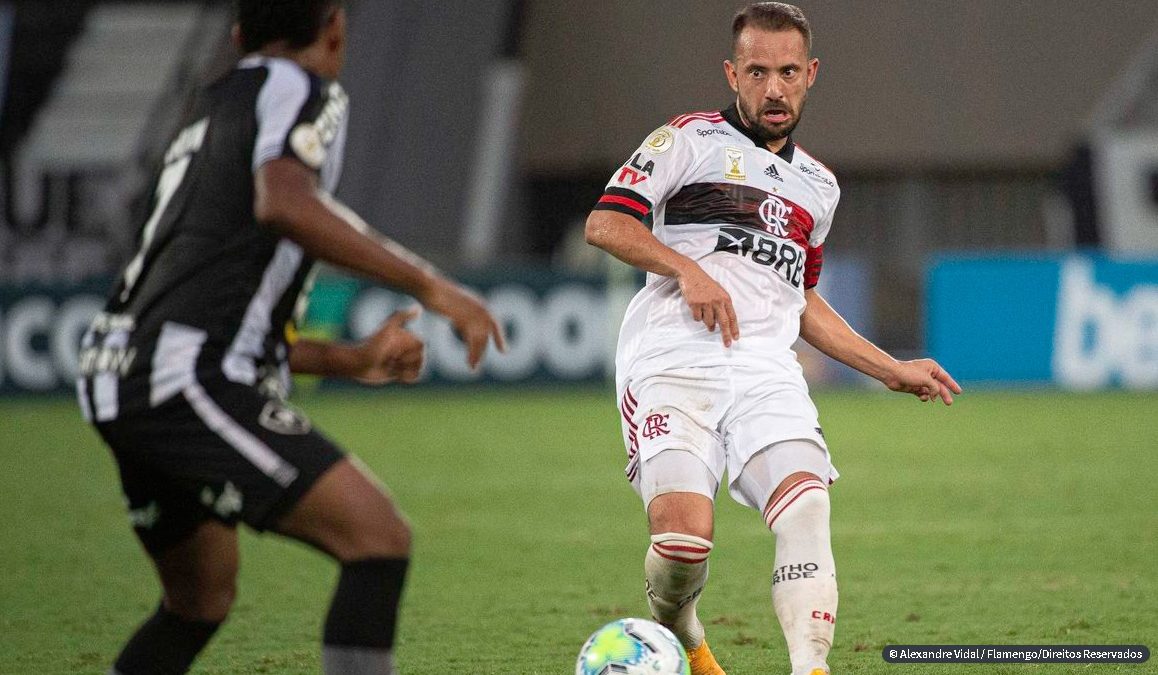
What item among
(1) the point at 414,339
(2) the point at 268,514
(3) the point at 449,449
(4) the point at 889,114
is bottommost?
(3) the point at 449,449

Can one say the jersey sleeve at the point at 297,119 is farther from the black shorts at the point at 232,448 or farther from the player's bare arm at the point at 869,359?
the player's bare arm at the point at 869,359

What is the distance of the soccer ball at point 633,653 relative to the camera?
4309mm

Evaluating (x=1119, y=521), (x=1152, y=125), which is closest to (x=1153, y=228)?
(x=1152, y=125)

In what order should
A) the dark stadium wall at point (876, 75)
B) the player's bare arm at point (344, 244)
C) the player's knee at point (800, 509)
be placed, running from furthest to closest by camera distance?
the dark stadium wall at point (876, 75)
the player's knee at point (800, 509)
the player's bare arm at point (344, 244)

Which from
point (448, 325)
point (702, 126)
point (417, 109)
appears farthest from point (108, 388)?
point (417, 109)

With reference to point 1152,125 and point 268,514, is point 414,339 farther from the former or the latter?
point 1152,125

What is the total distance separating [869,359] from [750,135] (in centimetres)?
83

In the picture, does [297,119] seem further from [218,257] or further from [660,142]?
[660,142]

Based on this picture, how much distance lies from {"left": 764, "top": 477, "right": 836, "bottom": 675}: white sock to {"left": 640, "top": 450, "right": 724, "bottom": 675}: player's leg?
0.67 ft

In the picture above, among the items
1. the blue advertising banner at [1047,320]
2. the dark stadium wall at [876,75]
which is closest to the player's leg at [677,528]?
the blue advertising banner at [1047,320]

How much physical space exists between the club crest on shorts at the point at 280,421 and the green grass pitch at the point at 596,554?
195cm

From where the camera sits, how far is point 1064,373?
17.8 meters

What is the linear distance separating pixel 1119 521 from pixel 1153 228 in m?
17.6

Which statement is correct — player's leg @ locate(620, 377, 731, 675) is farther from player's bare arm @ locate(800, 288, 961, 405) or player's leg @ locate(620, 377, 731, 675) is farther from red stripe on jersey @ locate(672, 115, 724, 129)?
red stripe on jersey @ locate(672, 115, 724, 129)
